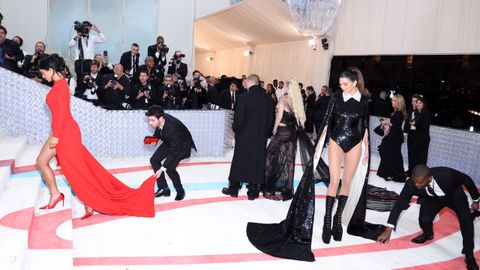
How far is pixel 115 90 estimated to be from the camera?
23.2 ft

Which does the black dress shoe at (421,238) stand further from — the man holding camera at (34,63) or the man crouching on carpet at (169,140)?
the man holding camera at (34,63)

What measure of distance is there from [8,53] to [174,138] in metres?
4.43

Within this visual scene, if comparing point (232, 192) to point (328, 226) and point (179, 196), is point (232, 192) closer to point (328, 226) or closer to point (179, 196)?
point (179, 196)

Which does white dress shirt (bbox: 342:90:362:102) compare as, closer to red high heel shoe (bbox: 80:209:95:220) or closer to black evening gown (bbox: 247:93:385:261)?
black evening gown (bbox: 247:93:385:261)

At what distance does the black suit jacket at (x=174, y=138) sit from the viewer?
4492mm

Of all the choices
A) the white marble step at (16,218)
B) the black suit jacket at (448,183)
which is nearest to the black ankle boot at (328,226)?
the black suit jacket at (448,183)

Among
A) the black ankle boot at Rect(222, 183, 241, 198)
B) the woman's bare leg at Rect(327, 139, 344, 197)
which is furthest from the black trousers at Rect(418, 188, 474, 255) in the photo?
the black ankle boot at Rect(222, 183, 241, 198)

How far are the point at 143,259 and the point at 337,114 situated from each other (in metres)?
2.15

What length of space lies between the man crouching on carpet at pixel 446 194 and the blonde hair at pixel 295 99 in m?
1.63

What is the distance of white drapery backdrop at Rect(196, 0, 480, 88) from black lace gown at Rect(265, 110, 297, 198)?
515 centimetres

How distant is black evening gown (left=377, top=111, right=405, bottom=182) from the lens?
6570 mm

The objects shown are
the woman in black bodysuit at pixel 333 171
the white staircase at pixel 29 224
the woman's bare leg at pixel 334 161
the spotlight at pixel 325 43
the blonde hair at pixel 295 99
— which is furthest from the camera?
the spotlight at pixel 325 43

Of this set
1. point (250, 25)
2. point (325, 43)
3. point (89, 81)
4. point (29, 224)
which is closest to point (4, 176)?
point (29, 224)

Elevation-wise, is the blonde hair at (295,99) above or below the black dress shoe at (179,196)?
above
